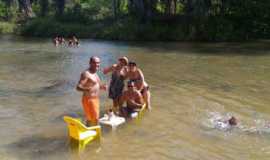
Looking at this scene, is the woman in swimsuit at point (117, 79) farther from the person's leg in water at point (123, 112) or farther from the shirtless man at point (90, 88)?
the shirtless man at point (90, 88)

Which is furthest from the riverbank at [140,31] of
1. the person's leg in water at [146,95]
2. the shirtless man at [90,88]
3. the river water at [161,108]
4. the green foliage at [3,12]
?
the shirtless man at [90,88]

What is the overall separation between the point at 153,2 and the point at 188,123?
3437 cm

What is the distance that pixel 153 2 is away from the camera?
149 feet

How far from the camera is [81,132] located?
9.91 metres

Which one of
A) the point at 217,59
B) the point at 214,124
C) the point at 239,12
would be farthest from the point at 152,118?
the point at 239,12

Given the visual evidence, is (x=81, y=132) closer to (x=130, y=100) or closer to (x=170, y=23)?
(x=130, y=100)

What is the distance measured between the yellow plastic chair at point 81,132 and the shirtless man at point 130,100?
2.36m

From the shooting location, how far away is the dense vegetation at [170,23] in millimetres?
38312

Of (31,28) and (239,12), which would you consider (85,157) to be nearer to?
(239,12)

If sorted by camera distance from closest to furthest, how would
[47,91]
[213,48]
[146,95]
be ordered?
[146,95], [47,91], [213,48]

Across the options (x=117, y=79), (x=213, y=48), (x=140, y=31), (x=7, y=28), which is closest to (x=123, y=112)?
(x=117, y=79)

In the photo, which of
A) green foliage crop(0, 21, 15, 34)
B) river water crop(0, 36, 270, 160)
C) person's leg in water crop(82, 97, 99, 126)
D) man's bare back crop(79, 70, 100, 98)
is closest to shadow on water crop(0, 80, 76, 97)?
river water crop(0, 36, 270, 160)

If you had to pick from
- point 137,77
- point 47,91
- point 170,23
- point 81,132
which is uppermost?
point 170,23

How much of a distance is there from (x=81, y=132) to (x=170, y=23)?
3223cm
